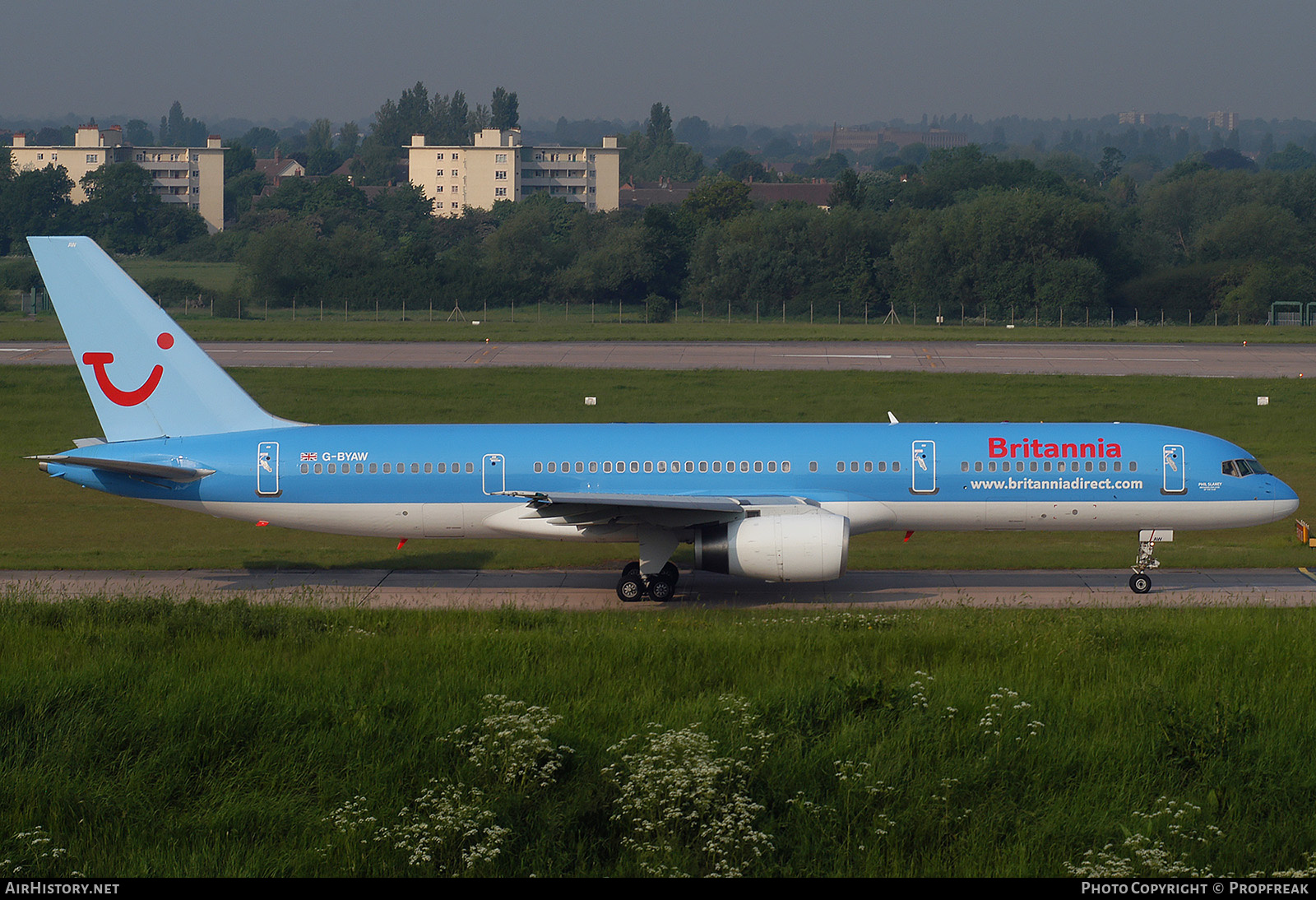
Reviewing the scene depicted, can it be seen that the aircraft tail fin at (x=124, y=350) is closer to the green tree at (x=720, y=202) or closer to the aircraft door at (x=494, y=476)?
the aircraft door at (x=494, y=476)

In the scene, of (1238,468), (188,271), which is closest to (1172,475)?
(1238,468)

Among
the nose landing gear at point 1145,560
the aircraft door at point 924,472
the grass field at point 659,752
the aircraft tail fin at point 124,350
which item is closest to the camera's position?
the grass field at point 659,752

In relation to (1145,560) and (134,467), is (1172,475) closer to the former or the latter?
(1145,560)

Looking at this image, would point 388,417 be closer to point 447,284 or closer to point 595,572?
point 595,572

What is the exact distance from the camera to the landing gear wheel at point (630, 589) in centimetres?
3005

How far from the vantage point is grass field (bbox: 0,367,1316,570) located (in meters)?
35.0

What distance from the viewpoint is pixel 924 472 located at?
3052cm

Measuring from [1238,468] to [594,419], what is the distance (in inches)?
1227

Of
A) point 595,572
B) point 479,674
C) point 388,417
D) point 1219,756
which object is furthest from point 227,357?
point 1219,756

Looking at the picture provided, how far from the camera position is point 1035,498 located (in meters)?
30.6

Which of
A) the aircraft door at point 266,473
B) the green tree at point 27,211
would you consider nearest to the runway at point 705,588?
the aircraft door at point 266,473

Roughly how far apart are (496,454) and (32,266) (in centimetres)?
10848

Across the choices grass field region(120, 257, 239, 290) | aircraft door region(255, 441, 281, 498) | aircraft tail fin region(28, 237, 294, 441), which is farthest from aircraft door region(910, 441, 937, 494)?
grass field region(120, 257, 239, 290)

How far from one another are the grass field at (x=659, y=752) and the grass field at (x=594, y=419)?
45.8ft
